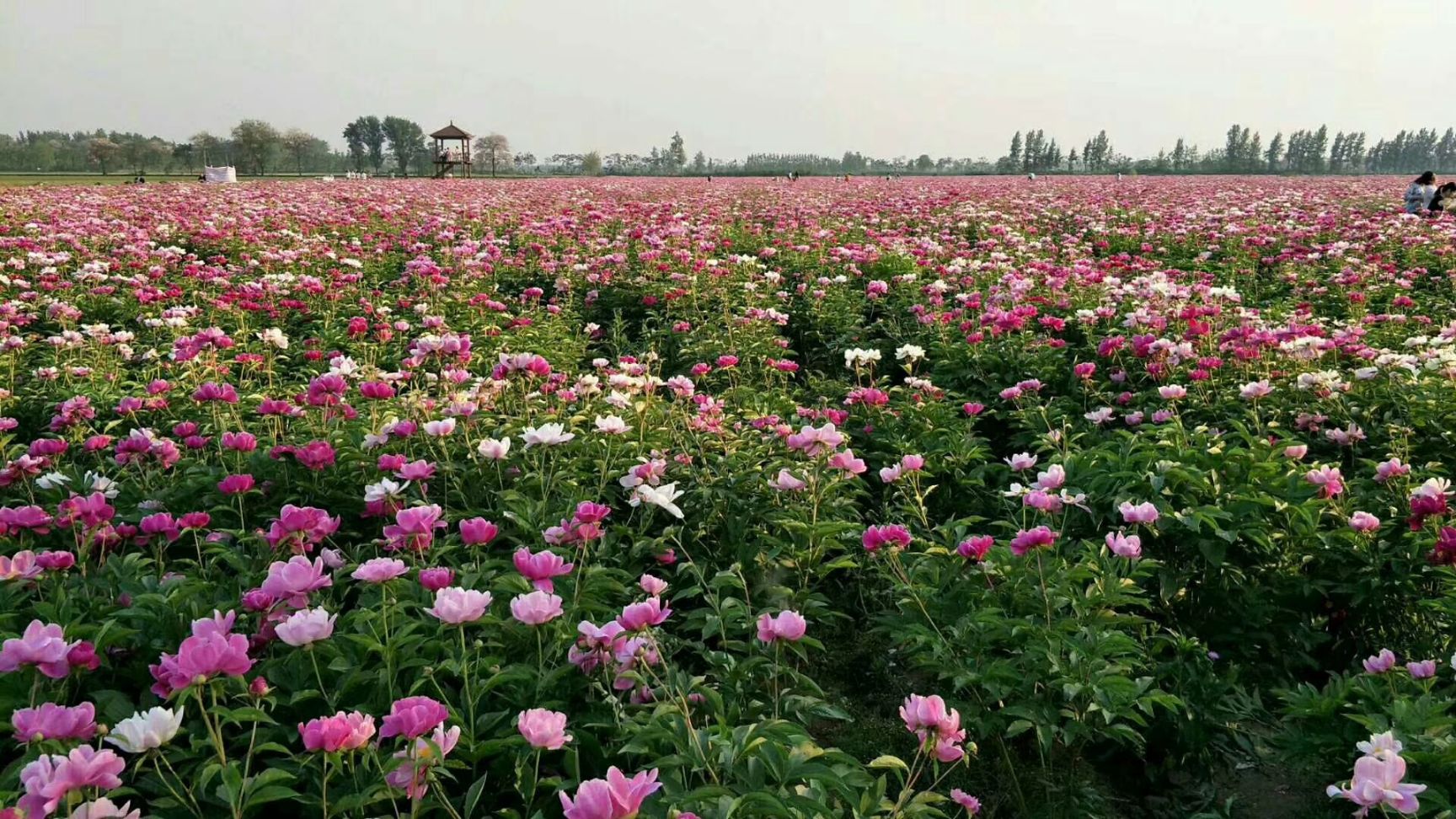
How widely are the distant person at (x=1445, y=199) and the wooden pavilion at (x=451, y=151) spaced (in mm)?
34925

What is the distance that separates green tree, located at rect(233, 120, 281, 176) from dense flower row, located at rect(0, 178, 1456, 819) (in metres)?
77.6

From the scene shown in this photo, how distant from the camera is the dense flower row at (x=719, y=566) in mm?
1655

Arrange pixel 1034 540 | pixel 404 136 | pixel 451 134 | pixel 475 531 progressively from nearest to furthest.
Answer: pixel 475 531 → pixel 1034 540 → pixel 451 134 → pixel 404 136

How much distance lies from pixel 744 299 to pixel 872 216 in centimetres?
652

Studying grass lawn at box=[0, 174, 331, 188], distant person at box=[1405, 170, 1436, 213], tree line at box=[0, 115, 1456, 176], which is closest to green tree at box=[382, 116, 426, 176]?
tree line at box=[0, 115, 1456, 176]

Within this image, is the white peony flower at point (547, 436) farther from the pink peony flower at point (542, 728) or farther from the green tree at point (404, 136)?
the green tree at point (404, 136)

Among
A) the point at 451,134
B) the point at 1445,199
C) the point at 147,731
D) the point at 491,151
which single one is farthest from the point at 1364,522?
the point at 491,151

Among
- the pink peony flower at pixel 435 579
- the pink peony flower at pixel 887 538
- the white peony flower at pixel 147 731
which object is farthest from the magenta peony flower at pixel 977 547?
the white peony flower at pixel 147 731

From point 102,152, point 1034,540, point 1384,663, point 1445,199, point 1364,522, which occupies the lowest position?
point 1384,663

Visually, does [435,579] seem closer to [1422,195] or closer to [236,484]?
[236,484]

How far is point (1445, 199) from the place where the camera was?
43.4 ft

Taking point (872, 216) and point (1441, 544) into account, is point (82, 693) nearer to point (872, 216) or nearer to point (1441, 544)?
point (1441, 544)

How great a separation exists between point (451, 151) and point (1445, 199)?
3819 cm

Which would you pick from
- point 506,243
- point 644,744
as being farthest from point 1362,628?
point 506,243
